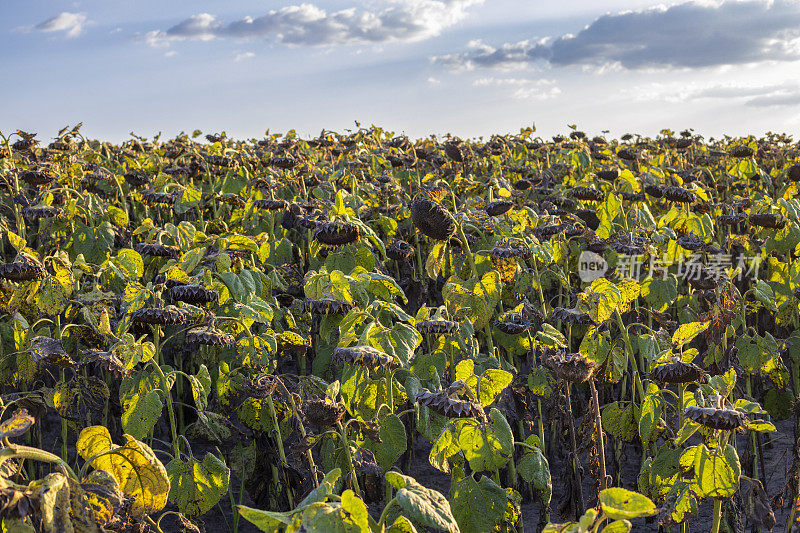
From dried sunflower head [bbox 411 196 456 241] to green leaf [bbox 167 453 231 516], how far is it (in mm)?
1286

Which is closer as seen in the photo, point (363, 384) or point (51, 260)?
point (363, 384)

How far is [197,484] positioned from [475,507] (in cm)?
108

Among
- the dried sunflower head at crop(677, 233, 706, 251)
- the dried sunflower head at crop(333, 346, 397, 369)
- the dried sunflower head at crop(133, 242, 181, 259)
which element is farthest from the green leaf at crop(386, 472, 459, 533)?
the dried sunflower head at crop(677, 233, 706, 251)

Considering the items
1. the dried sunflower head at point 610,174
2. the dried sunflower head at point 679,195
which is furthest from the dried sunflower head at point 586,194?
the dried sunflower head at point 610,174

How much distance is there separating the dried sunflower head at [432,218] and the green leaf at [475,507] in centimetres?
114

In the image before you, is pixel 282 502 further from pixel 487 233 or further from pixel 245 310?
pixel 487 233

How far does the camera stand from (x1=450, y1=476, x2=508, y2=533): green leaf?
2.50m

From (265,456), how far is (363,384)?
2.51 feet

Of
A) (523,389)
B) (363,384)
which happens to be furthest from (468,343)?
(363,384)

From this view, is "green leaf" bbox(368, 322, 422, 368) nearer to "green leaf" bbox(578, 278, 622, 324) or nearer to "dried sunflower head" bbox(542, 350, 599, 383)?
"dried sunflower head" bbox(542, 350, 599, 383)

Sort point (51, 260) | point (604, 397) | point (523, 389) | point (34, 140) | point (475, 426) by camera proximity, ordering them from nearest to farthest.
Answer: point (475, 426)
point (523, 389)
point (51, 260)
point (604, 397)
point (34, 140)

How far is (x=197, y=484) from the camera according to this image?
9.36ft

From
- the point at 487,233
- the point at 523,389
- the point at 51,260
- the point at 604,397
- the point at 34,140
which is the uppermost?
the point at 34,140

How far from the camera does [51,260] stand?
3570 millimetres
